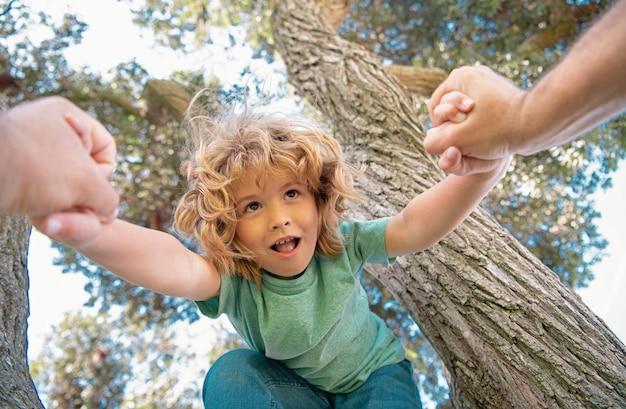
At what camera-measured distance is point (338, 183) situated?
2.12 m

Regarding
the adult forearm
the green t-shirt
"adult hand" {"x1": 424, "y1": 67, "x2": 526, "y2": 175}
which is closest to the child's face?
the green t-shirt

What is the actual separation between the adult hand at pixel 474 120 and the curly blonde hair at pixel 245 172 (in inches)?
22.9

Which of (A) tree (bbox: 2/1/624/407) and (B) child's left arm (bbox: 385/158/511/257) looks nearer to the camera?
(B) child's left arm (bbox: 385/158/511/257)

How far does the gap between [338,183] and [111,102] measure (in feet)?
14.6

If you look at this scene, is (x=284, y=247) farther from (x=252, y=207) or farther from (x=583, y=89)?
(x=583, y=89)

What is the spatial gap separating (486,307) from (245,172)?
1026 millimetres

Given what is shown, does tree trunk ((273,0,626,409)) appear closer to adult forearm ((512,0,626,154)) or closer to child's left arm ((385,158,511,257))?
child's left arm ((385,158,511,257))

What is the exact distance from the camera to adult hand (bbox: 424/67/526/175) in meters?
1.41

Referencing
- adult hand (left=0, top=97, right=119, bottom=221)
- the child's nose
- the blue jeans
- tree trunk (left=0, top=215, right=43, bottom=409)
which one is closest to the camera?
adult hand (left=0, top=97, right=119, bottom=221)

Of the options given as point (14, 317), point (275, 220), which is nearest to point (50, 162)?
point (275, 220)

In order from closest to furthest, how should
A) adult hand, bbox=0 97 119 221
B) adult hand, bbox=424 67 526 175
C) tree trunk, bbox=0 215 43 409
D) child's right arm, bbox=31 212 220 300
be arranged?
adult hand, bbox=0 97 119 221
child's right arm, bbox=31 212 220 300
adult hand, bbox=424 67 526 175
tree trunk, bbox=0 215 43 409

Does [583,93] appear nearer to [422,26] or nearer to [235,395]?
[235,395]

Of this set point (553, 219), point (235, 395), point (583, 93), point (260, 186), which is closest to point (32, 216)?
point (260, 186)

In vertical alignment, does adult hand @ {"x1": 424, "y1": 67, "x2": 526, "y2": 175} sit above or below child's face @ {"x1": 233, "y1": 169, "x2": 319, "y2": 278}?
above
